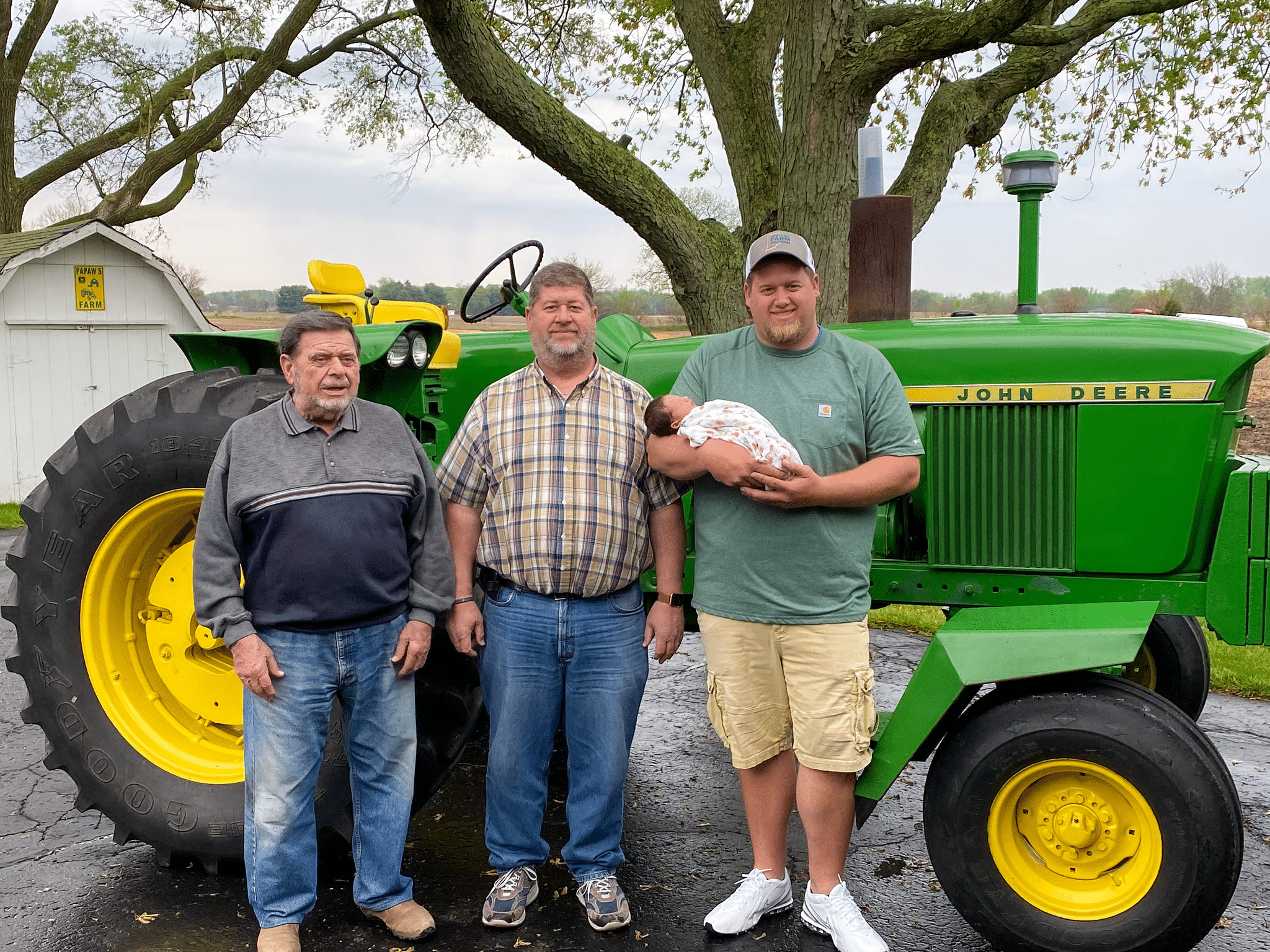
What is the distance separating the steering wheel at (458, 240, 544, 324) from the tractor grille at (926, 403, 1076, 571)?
4.97 feet

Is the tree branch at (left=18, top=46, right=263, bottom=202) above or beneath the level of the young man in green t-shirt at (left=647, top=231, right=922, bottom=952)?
above

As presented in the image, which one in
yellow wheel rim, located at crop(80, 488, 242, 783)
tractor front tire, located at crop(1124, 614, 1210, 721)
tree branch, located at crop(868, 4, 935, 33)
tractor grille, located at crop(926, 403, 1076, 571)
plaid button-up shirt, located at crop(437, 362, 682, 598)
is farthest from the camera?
tree branch, located at crop(868, 4, 935, 33)

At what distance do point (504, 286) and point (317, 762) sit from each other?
1.78 meters

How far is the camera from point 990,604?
135 inches

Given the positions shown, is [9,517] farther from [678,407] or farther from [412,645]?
[678,407]

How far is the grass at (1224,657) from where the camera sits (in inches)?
210

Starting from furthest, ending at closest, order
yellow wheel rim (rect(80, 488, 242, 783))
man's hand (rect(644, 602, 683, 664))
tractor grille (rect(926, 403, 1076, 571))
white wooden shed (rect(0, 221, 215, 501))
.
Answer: white wooden shed (rect(0, 221, 215, 501)) < yellow wheel rim (rect(80, 488, 242, 783)) < tractor grille (rect(926, 403, 1076, 571)) < man's hand (rect(644, 602, 683, 664))

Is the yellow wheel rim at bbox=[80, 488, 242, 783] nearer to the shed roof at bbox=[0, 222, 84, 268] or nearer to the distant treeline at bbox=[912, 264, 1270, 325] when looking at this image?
the distant treeline at bbox=[912, 264, 1270, 325]

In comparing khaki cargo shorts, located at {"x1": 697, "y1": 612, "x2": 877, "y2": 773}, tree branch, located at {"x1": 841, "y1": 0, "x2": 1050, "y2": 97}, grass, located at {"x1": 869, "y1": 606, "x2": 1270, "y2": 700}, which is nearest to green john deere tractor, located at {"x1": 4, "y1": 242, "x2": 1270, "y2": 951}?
khaki cargo shorts, located at {"x1": 697, "y1": 612, "x2": 877, "y2": 773}

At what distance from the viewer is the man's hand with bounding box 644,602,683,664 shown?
3.12 metres

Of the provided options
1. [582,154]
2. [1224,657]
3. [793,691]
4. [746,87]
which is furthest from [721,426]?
[746,87]

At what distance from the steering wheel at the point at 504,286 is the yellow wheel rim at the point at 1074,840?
7.33ft

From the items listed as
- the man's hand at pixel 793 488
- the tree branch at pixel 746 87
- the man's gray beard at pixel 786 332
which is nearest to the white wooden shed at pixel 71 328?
the tree branch at pixel 746 87

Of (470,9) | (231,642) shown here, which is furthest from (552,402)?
(470,9)
